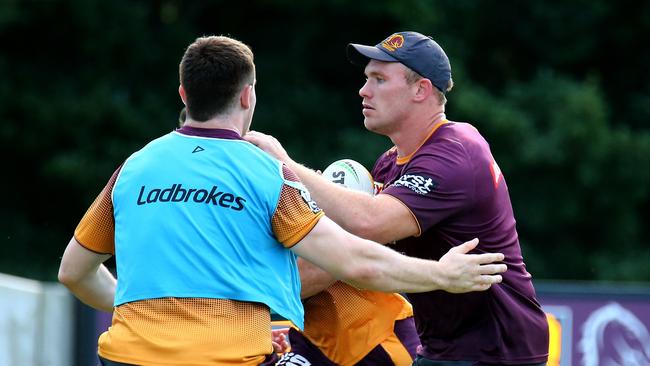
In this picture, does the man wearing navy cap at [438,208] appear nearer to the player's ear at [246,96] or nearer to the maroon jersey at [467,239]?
the maroon jersey at [467,239]

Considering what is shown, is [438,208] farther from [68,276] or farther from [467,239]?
[68,276]

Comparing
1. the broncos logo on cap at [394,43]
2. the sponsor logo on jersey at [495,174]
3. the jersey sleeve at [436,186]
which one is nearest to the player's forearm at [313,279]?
the jersey sleeve at [436,186]

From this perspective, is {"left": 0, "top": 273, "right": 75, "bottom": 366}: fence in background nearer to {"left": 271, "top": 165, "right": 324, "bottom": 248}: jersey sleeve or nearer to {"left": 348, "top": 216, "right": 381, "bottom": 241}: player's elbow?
{"left": 348, "top": 216, "right": 381, "bottom": 241}: player's elbow

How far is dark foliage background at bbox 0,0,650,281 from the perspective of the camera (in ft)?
55.6

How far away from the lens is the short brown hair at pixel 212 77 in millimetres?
3824

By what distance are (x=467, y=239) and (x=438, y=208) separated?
230 millimetres

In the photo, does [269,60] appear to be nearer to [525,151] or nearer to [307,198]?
[525,151]

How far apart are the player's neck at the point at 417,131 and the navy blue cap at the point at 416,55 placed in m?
→ 0.16

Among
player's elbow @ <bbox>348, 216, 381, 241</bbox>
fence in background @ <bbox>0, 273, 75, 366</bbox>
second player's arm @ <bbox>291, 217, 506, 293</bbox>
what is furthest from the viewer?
fence in background @ <bbox>0, 273, 75, 366</bbox>

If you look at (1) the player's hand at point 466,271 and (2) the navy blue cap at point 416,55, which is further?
(2) the navy blue cap at point 416,55

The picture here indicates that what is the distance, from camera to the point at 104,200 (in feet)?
13.1

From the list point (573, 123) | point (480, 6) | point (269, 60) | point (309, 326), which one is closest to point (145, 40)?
point (269, 60)

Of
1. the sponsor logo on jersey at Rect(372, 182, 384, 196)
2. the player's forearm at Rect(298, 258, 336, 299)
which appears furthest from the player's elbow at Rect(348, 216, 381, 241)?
the sponsor logo on jersey at Rect(372, 182, 384, 196)

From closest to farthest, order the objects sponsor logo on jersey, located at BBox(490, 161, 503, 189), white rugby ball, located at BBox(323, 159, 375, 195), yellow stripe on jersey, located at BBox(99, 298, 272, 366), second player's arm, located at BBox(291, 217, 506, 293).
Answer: yellow stripe on jersey, located at BBox(99, 298, 272, 366)
second player's arm, located at BBox(291, 217, 506, 293)
sponsor logo on jersey, located at BBox(490, 161, 503, 189)
white rugby ball, located at BBox(323, 159, 375, 195)
